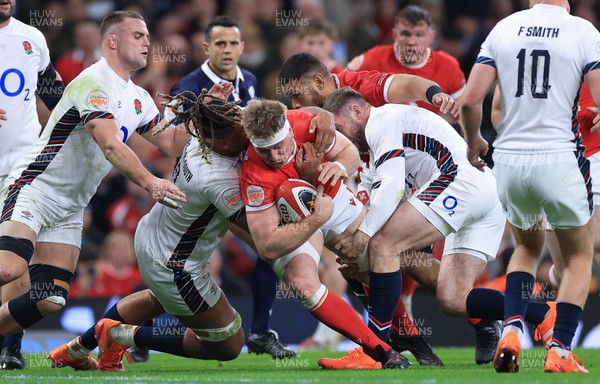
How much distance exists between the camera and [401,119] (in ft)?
23.9

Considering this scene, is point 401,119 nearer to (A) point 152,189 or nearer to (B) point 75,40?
(A) point 152,189

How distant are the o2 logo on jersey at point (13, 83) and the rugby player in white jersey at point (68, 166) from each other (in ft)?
1.82

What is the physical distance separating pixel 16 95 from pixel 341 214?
2.70 m

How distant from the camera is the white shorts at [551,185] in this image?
637cm

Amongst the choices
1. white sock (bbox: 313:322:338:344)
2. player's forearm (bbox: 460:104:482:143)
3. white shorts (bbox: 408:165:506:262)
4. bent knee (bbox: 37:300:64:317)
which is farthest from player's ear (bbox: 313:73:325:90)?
white sock (bbox: 313:322:338:344)

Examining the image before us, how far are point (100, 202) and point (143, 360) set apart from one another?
442cm

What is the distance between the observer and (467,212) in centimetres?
742

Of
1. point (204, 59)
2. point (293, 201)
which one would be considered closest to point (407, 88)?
point (293, 201)

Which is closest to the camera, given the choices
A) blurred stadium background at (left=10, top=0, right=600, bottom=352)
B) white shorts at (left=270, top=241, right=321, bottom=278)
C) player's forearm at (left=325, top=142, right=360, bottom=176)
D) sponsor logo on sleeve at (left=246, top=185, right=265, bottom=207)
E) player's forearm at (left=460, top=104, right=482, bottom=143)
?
sponsor logo on sleeve at (left=246, top=185, right=265, bottom=207)

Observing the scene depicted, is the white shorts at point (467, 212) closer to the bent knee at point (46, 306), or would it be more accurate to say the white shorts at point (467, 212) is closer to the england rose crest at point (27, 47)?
the bent knee at point (46, 306)

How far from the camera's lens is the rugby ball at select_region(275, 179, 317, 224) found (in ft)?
21.4

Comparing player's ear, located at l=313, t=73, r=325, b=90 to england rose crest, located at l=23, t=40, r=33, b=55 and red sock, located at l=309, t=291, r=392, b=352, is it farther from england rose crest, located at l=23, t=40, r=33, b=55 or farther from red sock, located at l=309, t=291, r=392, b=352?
england rose crest, located at l=23, t=40, r=33, b=55

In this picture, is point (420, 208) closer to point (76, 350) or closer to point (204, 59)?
point (76, 350)

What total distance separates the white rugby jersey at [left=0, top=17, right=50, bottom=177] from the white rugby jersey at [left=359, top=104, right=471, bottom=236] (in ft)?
8.51
